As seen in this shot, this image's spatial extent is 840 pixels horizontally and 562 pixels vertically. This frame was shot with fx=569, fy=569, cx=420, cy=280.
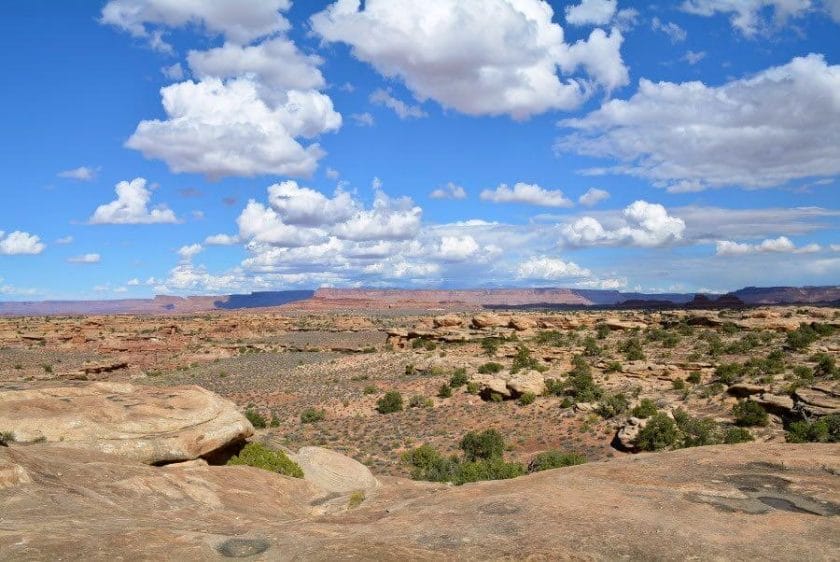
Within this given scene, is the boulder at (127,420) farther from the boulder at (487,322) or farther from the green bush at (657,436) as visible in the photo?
the boulder at (487,322)

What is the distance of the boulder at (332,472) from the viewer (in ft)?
47.6

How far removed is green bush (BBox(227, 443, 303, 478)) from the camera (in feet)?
46.1

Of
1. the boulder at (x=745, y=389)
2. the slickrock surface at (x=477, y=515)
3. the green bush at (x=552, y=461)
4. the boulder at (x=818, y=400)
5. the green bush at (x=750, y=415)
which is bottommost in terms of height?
the green bush at (x=552, y=461)

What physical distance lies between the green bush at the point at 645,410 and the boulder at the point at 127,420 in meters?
18.0

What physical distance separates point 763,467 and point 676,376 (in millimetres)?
25931

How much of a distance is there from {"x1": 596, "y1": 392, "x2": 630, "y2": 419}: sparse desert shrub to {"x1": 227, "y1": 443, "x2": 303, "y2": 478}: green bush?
663 inches

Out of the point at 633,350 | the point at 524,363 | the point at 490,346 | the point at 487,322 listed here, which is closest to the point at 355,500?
the point at 524,363

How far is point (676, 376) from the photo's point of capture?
33.1m

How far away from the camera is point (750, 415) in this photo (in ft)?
76.3

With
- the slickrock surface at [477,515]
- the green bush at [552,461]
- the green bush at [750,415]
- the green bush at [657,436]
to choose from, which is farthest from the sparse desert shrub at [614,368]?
the slickrock surface at [477,515]

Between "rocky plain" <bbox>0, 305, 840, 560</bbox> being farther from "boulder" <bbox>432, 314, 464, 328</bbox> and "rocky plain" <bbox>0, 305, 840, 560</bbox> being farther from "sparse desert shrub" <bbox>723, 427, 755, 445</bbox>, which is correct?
"boulder" <bbox>432, 314, 464, 328</bbox>

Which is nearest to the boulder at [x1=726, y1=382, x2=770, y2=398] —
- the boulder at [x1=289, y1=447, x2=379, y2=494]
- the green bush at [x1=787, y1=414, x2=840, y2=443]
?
the green bush at [x1=787, y1=414, x2=840, y2=443]

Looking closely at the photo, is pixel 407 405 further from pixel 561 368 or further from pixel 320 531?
pixel 320 531

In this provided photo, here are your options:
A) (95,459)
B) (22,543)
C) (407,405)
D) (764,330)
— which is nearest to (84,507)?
(22,543)
